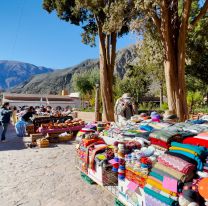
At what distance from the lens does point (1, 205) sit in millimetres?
4480

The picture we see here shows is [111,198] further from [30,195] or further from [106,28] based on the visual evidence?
[106,28]

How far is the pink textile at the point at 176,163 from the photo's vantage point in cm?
270

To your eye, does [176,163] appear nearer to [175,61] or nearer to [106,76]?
[175,61]

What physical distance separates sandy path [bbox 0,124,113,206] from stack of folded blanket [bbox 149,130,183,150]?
1.60 m

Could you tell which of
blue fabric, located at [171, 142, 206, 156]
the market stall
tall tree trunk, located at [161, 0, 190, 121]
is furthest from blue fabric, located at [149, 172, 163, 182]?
tall tree trunk, located at [161, 0, 190, 121]

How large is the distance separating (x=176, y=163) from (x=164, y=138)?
0.56 metres

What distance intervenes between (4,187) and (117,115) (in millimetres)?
3342

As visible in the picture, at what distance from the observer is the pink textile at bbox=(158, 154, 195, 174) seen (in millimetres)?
2703

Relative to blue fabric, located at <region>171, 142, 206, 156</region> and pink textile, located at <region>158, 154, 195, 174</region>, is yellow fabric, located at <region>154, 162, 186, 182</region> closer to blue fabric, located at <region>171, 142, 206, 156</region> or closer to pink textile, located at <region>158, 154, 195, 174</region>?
pink textile, located at <region>158, 154, 195, 174</region>

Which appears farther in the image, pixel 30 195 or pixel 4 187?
pixel 4 187

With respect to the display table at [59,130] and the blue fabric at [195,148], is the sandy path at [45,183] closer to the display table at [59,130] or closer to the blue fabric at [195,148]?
the blue fabric at [195,148]

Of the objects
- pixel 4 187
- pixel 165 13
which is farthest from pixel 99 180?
pixel 165 13

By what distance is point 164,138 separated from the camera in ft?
11.0

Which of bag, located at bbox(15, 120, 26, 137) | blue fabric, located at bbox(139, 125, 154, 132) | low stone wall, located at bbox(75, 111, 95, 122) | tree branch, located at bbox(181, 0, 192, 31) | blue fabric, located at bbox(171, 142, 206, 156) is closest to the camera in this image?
blue fabric, located at bbox(171, 142, 206, 156)
